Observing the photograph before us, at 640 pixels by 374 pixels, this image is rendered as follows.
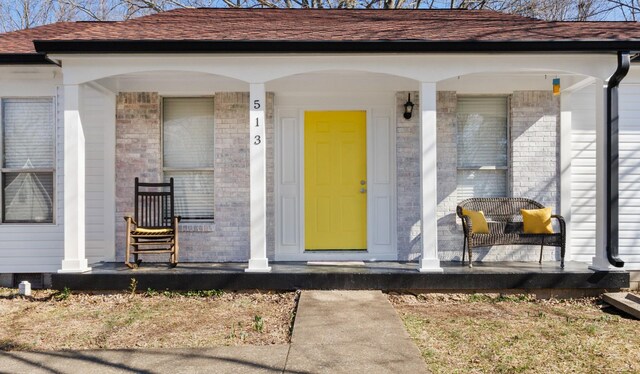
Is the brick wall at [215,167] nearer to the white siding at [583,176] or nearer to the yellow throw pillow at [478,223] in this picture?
the yellow throw pillow at [478,223]

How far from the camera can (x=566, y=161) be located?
6941 mm

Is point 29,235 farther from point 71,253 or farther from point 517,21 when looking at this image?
point 517,21

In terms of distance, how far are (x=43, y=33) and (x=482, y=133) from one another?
6.51 metres

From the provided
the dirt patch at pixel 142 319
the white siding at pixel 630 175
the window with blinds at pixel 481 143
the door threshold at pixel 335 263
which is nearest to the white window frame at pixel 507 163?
the window with blinds at pixel 481 143

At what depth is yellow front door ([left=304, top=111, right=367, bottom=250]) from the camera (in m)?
7.21

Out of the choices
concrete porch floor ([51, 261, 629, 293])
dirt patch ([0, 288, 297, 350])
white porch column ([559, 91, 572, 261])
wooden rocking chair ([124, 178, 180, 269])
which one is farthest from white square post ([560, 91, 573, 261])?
wooden rocking chair ([124, 178, 180, 269])

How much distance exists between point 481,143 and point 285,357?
4494 mm

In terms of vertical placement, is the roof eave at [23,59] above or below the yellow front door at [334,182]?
above

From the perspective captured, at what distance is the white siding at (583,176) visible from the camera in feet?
22.8

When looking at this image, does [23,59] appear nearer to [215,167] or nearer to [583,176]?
[215,167]

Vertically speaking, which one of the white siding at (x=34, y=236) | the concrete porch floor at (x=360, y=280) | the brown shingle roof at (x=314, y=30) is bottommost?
the concrete porch floor at (x=360, y=280)

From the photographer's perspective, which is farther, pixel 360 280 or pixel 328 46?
pixel 360 280

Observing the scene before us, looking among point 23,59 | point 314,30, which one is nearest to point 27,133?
point 23,59

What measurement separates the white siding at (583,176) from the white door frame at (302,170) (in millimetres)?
2414
